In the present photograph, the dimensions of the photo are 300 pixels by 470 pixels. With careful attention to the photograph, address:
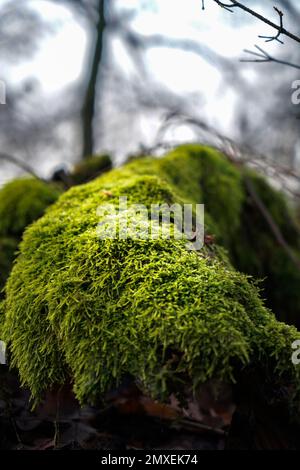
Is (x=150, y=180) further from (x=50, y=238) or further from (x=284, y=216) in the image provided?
(x=284, y=216)

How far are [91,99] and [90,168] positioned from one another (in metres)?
4.66

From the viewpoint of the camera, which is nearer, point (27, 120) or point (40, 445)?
point (40, 445)

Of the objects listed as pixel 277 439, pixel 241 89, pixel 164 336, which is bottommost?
pixel 277 439

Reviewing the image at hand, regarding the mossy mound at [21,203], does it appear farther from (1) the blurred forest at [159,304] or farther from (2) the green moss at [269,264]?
(2) the green moss at [269,264]

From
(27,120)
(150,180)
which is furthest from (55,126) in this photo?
(150,180)

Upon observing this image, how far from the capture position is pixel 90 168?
3635mm

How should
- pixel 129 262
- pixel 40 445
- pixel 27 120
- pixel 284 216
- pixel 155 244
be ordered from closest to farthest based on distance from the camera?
pixel 129 262 < pixel 155 244 < pixel 40 445 < pixel 284 216 < pixel 27 120

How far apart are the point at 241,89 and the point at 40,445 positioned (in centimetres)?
1092

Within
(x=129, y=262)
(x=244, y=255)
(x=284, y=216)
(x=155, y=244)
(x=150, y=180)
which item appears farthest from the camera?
(x=284, y=216)

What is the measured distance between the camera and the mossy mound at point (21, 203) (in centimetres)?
270

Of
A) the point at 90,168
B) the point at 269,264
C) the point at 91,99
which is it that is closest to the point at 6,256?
the point at 90,168

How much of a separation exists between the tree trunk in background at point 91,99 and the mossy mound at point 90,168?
3.84 m

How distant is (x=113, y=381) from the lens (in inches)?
48.3

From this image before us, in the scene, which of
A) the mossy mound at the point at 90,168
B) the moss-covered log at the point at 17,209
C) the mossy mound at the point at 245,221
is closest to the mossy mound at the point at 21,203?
the moss-covered log at the point at 17,209
